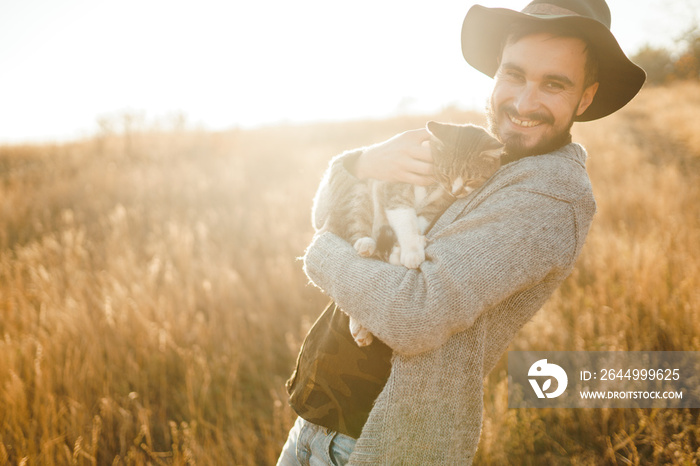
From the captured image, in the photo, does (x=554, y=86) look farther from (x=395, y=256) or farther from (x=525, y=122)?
(x=395, y=256)

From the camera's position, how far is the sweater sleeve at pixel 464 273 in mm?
1146

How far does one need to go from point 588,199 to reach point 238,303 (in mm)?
3313

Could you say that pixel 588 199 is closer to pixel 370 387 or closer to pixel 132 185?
pixel 370 387

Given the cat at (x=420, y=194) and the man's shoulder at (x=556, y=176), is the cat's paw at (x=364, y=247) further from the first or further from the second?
the man's shoulder at (x=556, y=176)

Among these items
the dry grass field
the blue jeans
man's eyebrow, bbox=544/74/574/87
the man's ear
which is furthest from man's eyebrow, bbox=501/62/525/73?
the dry grass field

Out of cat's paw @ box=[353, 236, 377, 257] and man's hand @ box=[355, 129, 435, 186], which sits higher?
man's hand @ box=[355, 129, 435, 186]

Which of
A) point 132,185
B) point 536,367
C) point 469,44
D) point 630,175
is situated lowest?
point 536,367

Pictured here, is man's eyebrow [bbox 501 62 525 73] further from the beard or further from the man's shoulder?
the man's shoulder

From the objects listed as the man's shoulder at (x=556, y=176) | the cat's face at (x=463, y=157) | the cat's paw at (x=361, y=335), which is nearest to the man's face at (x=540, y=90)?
the man's shoulder at (x=556, y=176)

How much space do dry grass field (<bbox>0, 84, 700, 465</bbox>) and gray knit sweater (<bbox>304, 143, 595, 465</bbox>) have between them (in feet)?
4.29

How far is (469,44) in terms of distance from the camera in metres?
1.93

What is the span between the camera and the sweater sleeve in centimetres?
115

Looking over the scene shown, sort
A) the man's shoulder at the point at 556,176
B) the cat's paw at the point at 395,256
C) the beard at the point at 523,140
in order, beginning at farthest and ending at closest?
the cat's paw at the point at 395,256, the beard at the point at 523,140, the man's shoulder at the point at 556,176

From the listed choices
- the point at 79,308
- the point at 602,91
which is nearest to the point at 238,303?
the point at 79,308
